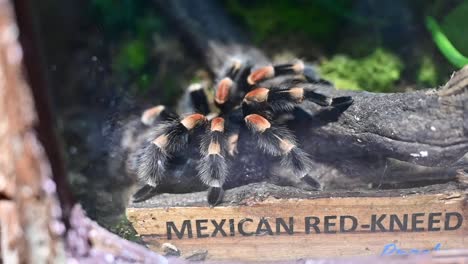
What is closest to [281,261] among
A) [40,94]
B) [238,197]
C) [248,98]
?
[238,197]

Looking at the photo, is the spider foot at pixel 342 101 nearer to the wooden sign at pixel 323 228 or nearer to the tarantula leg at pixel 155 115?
the wooden sign at pixel 323 228

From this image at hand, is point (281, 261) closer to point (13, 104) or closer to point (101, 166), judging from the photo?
point (101, 166)

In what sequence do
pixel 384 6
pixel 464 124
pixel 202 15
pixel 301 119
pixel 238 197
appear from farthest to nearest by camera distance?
pixel 202 15
pixel 384 6
pixel 301 119
pixel 238 197
pixel 464 124

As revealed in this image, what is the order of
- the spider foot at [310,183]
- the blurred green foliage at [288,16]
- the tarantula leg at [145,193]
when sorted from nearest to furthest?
the spider foot at [310,183], the tarantula leg at [145,193], the blurred green foliage at [288,16]

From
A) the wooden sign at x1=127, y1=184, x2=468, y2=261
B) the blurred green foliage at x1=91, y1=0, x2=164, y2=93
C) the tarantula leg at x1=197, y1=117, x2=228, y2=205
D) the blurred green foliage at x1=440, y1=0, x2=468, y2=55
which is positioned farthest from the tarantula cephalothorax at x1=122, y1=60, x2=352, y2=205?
the blurred green foliage at x1=440, y1=0, x2=468, y2=55

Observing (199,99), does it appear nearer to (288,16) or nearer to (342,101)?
(342,101)

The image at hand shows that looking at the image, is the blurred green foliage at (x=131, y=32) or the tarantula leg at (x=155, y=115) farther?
the blurred green foliage at (x=131, y=32)

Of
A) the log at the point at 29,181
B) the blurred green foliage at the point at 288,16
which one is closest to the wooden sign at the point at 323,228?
the log at the point at 29,181

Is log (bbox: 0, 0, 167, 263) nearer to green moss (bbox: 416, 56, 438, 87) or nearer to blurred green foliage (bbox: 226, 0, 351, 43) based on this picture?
green moss (bbox: 416, 56, 438, 87)
